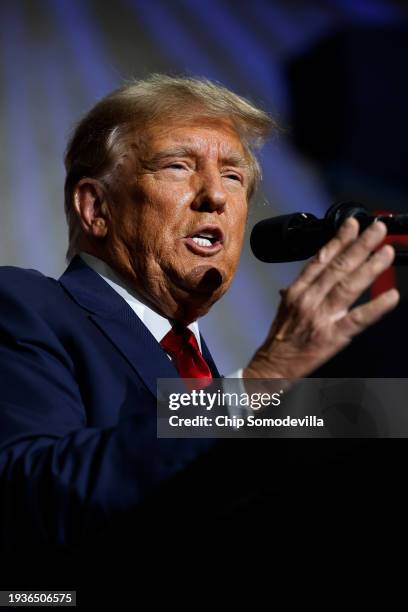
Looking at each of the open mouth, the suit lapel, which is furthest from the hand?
the open mouth

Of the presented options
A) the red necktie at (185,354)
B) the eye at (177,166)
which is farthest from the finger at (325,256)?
the eye at (177,166)

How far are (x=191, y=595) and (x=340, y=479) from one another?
228 millimetres

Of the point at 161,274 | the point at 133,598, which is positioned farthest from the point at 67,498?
the point at 161,274

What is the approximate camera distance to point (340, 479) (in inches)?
34.0

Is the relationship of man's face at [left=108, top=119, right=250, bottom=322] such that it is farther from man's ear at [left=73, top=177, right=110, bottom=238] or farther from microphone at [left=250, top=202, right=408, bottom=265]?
microphone at [left=250, top=202, right=408, bottom=265]

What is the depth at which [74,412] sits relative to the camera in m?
1.41

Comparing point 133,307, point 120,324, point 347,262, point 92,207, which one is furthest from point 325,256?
point 92,207

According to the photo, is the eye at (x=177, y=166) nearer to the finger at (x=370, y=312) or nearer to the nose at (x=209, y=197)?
the nose at (x=209, y=197)

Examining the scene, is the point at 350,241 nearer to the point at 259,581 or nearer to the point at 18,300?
the point at 259,581

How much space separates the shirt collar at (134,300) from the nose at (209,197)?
0.24 metres

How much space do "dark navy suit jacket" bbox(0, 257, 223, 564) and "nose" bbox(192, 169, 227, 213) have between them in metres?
0.29

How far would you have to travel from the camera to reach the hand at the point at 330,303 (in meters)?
1.12

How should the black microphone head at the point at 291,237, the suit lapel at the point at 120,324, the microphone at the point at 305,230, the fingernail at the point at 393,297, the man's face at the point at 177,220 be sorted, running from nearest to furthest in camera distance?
the fingernail at the point at 393,297 → the microphone at the point at 305,230 → the black microphone head at the point at 291,237 → the suit lapel at the point at 120,324 → the man's face at the point at 177,220

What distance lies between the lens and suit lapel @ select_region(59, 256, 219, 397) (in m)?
1.60
